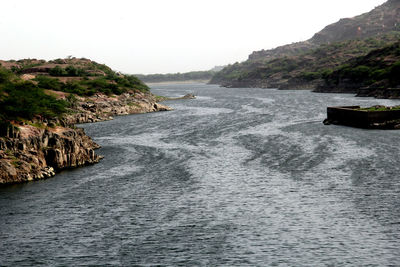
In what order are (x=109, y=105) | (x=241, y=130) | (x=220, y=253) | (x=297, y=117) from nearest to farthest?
(x=220, y=253), (x=241, y=130), (x=297, y=117), (x=109, y=105)

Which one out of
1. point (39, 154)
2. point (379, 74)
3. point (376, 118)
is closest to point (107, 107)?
point (39, 154)

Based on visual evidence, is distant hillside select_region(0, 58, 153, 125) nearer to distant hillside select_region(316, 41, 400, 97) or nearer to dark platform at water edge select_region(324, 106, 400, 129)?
dark platform at water edge select_region(324, 106, 400, 129)

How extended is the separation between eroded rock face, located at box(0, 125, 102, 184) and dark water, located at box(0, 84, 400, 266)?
9.17 feet

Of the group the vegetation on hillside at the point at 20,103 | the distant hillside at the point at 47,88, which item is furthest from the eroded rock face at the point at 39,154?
the distant hillside at the point at 47,88

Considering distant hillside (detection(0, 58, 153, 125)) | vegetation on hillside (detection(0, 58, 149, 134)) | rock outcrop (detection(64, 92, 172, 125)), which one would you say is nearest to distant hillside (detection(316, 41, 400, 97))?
rock outcrop (detection(64, 92, 172, 125))

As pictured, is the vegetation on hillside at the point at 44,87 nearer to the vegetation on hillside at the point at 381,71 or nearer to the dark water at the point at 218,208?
the dark water at the point at 218,208

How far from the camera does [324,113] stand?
11969 cm

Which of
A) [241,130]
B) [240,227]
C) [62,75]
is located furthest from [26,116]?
[62,75]

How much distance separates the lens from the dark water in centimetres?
2997

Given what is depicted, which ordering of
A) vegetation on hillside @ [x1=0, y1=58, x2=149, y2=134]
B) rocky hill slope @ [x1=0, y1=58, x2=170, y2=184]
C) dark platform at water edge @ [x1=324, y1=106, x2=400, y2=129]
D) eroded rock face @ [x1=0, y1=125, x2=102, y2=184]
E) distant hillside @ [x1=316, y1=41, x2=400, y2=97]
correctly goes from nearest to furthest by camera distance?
eroded rock face @ [x1=0, y1=125, x2=102, y2=184]
rocky hill slope @ [x1=0, y1=58, x2=170, y2=184]
vegetation on hillside @ [x1=0, y1=58, x2=149, y2=134]
dark platform at water edge @ [x1=324, y1=106, x2=400, y2=129]
distant hillside @ [x1=316, y1=41, x2=400, y2=97]

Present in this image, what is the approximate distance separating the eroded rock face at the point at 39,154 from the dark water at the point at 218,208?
2794 mm

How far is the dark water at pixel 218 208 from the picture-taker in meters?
30.0

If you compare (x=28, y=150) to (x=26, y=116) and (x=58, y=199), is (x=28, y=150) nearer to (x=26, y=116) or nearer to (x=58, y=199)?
(x=26, y=116)

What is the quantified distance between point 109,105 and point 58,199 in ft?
345
